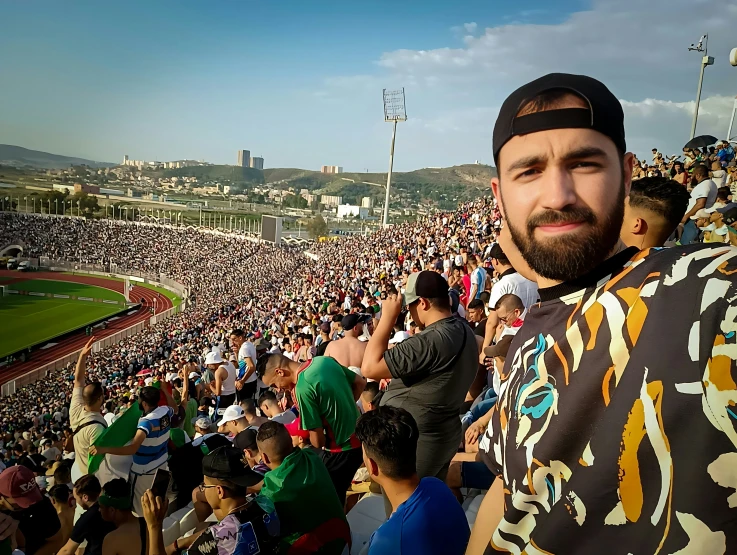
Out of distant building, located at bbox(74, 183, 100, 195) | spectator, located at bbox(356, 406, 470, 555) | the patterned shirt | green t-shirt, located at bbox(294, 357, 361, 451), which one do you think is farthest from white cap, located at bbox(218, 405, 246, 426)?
distant building, located at bbox(74, 183, 100, 195)

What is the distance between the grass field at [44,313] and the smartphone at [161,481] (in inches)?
1369

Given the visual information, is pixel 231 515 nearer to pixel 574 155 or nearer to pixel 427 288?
pixel 427 288

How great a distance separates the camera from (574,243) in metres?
1.03

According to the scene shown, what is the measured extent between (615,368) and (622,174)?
1.49ft

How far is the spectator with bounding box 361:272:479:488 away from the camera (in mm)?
3125

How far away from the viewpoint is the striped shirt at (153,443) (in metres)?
4.84

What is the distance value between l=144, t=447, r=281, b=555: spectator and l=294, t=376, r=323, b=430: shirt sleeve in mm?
551

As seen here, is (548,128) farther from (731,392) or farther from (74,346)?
(74,346)

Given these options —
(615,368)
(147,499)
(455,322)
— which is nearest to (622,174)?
(615,368)

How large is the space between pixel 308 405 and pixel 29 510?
255 cm

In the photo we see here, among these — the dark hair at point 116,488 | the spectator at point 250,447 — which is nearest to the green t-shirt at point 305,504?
the spectator at point 250,447

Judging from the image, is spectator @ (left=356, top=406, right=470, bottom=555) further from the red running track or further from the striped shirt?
the red running track

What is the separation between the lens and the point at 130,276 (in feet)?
191

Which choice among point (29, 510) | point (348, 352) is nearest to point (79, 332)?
point (29, 510)
